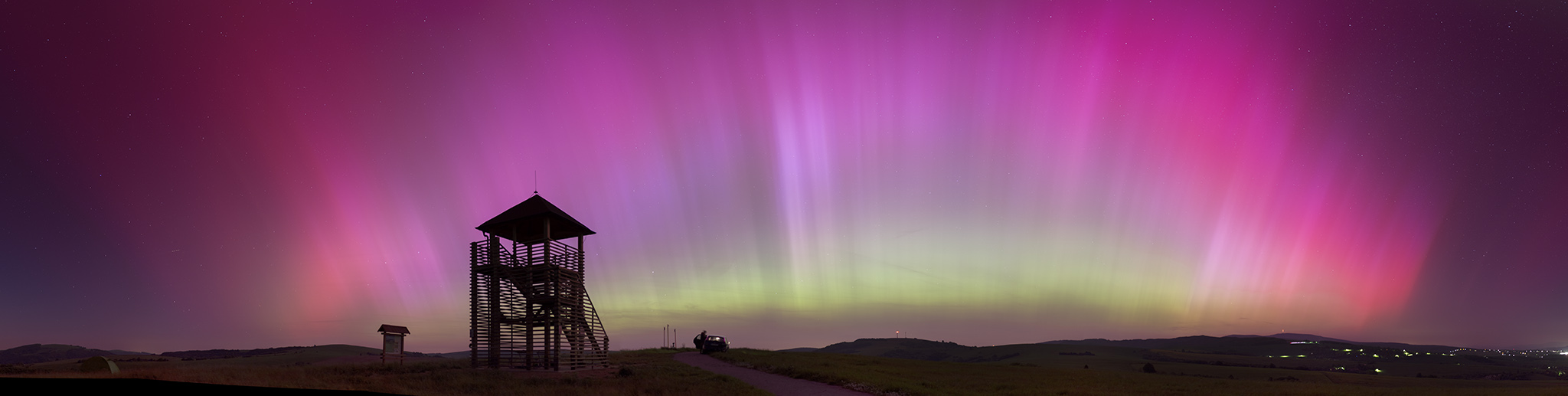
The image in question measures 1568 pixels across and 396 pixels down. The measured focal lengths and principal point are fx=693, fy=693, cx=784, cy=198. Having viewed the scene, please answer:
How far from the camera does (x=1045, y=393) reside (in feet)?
91.9

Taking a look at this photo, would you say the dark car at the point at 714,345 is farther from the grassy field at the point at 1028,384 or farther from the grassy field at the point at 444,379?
the grassy field at the point at 444,379

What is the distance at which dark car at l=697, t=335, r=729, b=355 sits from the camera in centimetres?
6241

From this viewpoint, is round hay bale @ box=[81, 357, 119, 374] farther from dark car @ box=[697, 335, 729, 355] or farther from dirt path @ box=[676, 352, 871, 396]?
dark car @ box=[697, 335, 729, 355]

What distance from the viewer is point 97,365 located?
24062 millimetres

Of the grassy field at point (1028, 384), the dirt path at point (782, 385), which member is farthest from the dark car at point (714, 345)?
the dirt path at point (782, 385)

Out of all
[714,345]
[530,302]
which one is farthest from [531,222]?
[714,345]

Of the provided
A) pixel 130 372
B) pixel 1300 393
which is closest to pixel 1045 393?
pixel 1300 393

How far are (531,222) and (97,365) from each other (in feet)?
61.7

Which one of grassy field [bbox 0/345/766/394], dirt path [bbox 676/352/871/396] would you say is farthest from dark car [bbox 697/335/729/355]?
grassy field [bbox 0/345/766/394]

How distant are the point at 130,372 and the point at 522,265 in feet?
51.4

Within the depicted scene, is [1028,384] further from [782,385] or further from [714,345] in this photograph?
[714,345]

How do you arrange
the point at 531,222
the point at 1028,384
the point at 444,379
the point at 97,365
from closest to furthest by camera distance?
the point at 97,365
the point at 444,379
the point at 1028,384
the point at 531,222

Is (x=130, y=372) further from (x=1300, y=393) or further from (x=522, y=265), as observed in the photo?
(x=1300, y=393)

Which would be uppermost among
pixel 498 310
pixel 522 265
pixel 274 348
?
pixel 522 265
